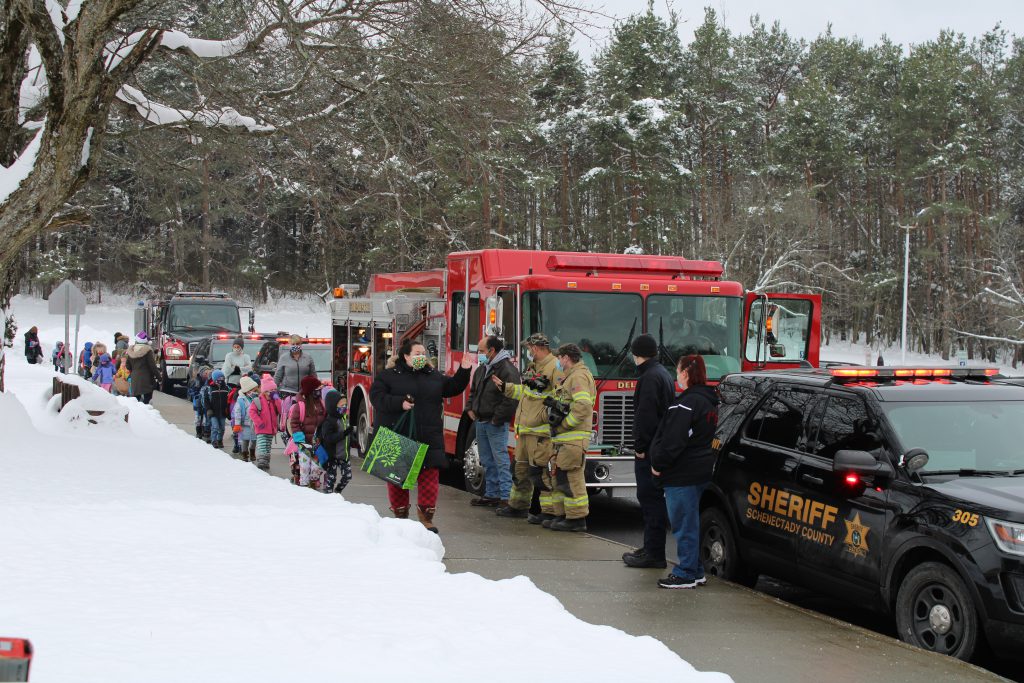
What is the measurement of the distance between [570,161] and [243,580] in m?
51.9

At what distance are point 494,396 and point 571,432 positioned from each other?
146 cm

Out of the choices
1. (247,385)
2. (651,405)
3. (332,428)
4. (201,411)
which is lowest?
(201,411)

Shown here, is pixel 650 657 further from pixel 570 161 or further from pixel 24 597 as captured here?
pixel 570 161

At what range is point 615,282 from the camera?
12078mm

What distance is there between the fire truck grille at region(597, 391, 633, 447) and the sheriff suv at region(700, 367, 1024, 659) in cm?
→ 278

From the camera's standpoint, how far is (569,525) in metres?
10.6

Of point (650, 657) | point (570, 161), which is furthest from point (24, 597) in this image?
point (570, 161)

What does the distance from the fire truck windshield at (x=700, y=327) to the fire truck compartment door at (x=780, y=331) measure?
1.17 ft

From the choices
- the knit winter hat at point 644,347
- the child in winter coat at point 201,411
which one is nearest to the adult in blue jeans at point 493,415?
the knit winter hat at point 644,347

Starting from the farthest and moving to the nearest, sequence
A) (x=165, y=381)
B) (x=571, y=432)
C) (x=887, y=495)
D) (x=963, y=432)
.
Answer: (x=165, y=381) → (x=571, y=432) → (x=963, y=432) → (x=887, y=495)

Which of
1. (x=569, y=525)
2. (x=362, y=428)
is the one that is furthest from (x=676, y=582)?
(x=362, y=428)

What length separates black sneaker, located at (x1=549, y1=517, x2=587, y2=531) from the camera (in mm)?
10562

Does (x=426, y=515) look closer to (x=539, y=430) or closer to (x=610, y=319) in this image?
(x=539, y=430)

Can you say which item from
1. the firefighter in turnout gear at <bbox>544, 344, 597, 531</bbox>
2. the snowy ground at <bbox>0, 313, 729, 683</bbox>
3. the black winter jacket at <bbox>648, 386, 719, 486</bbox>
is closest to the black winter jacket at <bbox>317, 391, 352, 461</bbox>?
the snowy ground at <bbox>0, 313, 729, 683</bbox>
